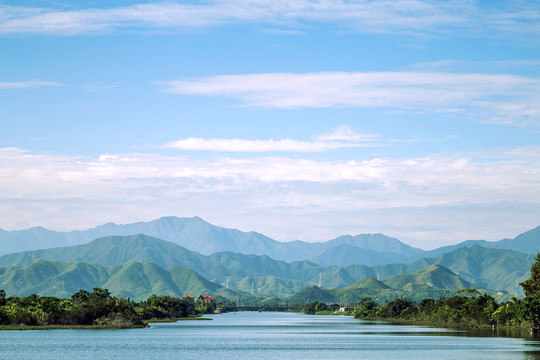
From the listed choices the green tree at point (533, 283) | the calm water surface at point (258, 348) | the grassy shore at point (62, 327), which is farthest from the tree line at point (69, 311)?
the green tree at point (533, 283)

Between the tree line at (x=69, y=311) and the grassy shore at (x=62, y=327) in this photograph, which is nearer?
the grassy shore at (x=62, y=327)

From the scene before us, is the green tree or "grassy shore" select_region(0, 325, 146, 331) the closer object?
"grassy shore" select_region(0, 325, 146, 331)

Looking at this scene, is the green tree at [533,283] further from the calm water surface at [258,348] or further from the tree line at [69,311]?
the tree line at [69,311]

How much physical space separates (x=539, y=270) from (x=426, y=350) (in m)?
59.4

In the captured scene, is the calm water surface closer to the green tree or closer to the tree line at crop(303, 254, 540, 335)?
the tree line at crop(303, 254, 540, 335)

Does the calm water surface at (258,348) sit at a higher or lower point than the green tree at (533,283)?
lower

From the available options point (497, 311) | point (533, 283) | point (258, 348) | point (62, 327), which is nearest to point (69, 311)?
point (62, 327)

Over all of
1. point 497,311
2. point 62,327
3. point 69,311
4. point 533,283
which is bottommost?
point 62,327

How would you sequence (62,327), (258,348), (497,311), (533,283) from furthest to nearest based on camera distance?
(497,311) → (62,327) → (533,283) → (258,348)

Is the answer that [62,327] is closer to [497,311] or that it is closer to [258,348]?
[258,348]

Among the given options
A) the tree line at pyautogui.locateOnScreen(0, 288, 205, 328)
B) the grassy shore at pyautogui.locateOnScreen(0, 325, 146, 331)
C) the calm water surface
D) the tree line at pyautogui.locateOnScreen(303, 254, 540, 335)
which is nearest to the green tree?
the tree line at pyautogui.locateOnScreen(303, 254, 540, 335)

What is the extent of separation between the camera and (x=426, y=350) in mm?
101000

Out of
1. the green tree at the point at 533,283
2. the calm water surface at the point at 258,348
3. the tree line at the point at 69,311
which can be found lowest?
the calm water surface at the point at 258,348

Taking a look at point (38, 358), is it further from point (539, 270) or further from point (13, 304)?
point (539, 270)
